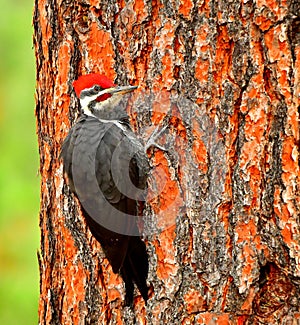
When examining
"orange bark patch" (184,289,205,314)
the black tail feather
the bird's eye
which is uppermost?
the bird's eye

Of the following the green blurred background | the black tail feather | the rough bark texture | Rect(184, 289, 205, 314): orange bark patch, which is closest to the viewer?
the rough bark texture

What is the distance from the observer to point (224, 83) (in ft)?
8.30

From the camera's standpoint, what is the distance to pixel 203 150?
102 inches

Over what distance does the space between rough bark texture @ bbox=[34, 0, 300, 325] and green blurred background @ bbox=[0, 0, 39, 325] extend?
6.08 ft

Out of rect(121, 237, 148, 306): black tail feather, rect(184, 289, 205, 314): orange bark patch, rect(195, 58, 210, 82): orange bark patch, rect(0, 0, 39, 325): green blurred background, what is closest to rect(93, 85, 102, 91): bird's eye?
rect(195, 58, 210, 82): orange bark patch

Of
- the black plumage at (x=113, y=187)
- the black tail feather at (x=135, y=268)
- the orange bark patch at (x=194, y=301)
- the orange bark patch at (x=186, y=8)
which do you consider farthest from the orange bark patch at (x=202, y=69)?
the orange bark patch at (x=194, y=301)

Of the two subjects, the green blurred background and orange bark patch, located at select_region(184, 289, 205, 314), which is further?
the green blurred background

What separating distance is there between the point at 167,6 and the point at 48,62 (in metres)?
0.61

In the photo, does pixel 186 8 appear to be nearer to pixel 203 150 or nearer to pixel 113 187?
pixel 203 150

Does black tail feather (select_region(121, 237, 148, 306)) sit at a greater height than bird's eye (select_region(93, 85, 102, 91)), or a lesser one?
lesser

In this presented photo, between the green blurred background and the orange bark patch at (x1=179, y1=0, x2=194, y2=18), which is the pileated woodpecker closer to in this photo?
the orange bark patch at (x1=179, y1=0, x2=194, y2=18)

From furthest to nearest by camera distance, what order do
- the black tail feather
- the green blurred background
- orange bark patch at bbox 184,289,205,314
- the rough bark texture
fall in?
the green blurred background < the black tail feather < orange bark patch at bbox 184,289,205,314 < the rough bark texture

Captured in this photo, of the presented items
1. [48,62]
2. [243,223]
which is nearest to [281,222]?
[243,223]

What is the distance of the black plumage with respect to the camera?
2.73 meters
